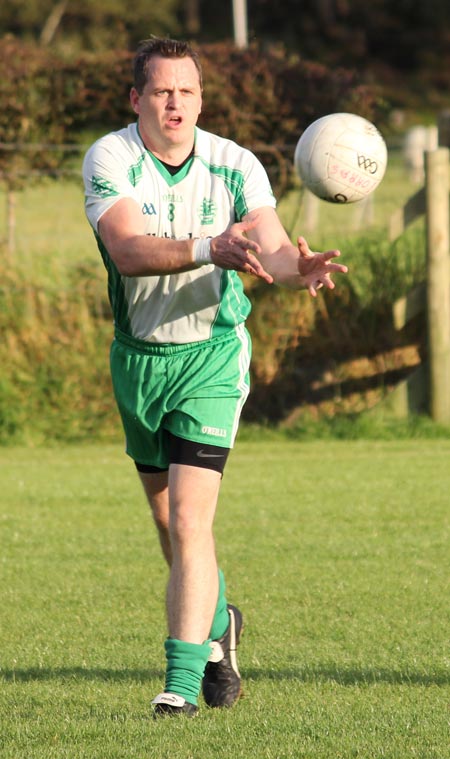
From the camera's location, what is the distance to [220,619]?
5.12m

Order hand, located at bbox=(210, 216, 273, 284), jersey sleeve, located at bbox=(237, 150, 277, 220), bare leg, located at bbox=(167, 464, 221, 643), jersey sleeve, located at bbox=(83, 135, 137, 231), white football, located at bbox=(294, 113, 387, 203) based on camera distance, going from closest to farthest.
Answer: hand, located at bbox=(210, 216, 273, 284), bare leg, located at bbox=(167, 464, 221, 643), jersey sleeve, located at bbox=(83, 135, 137, 231), jersey sleeve, located at bbox=(237, 150, 277, 220), white football, located at bbox=(294, 113, 387, 203)

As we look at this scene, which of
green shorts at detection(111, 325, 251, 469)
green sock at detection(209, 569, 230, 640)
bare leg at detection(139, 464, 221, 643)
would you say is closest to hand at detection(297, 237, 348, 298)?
green shorts at detection(111, 325, 251, 469)

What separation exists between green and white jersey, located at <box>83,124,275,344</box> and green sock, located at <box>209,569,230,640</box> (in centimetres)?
98

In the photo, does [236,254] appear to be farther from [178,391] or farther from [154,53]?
[154,53]

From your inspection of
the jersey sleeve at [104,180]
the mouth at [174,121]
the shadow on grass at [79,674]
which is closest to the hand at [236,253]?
the jersey sleeve at [104,180]

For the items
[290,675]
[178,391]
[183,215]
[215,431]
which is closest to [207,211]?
[183,215]

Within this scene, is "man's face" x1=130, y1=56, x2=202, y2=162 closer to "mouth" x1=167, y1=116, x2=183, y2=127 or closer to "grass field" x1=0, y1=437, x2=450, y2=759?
"mouth" x1=167, y1=116, x2=183, y2=127

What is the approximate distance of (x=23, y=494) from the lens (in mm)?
9086

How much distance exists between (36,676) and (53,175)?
7.13 m

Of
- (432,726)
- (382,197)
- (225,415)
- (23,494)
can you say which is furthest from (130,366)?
(382,197)

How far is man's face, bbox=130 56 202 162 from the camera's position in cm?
490

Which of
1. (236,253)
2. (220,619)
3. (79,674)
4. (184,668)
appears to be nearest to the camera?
(236,253)

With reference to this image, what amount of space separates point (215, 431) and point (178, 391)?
0.20m

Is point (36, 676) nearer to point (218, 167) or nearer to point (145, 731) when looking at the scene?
point (145, 731)
